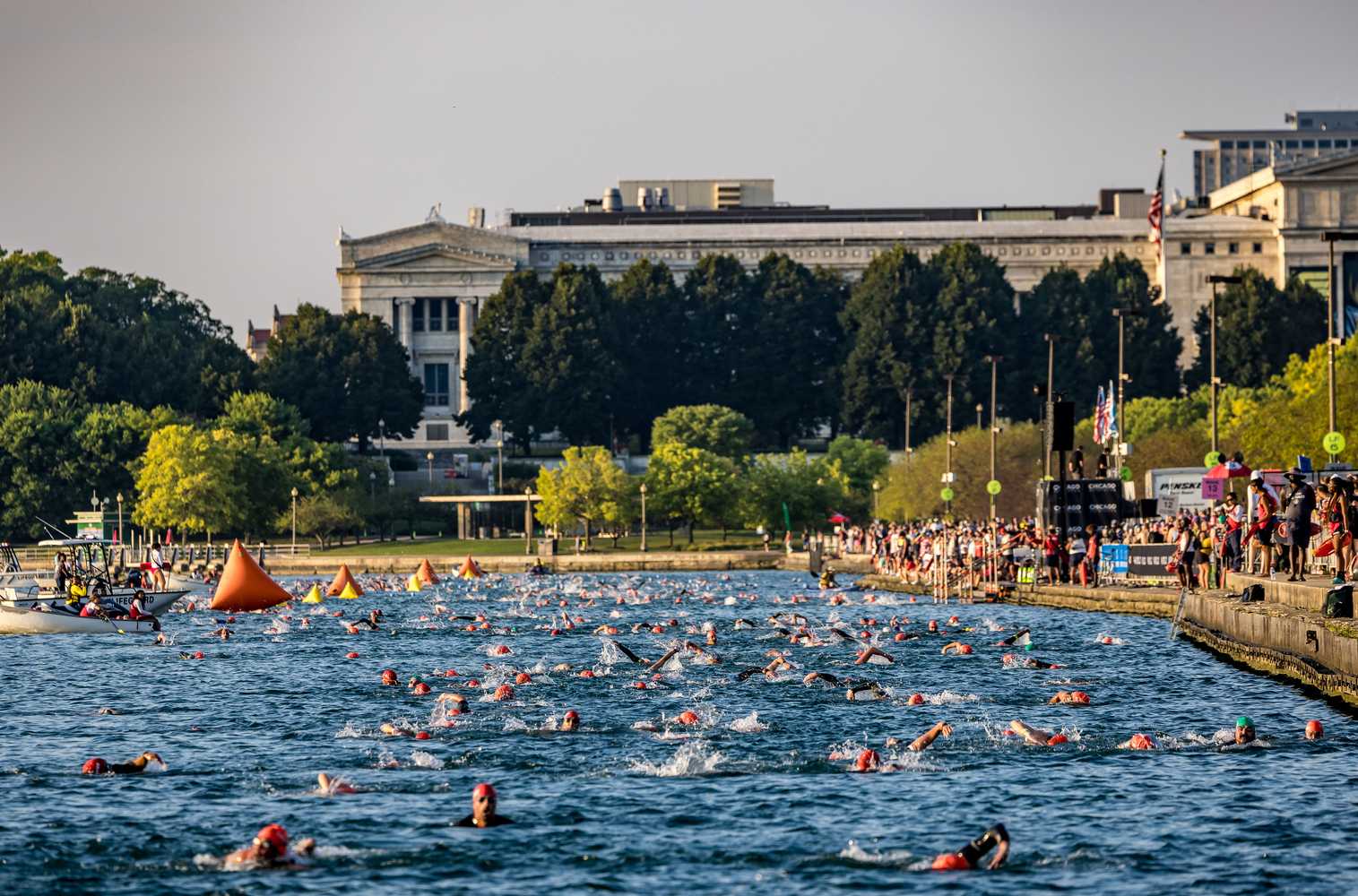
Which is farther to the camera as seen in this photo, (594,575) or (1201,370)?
(1201,370)

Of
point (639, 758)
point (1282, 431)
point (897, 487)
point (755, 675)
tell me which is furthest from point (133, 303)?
point (639, 758)

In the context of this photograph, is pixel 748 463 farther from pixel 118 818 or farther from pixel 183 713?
pixel 118 818

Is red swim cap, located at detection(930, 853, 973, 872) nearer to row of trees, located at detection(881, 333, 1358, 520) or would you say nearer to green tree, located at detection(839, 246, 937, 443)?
row of trees, located at detection(881, 333, 1358, 520)

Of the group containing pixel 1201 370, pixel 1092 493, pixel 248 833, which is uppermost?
pixel 1201 370

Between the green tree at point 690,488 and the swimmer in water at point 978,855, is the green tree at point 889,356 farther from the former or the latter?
the swimmer in water at point 978,855

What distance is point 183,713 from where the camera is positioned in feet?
152

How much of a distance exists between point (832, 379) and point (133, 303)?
5814 centimetres

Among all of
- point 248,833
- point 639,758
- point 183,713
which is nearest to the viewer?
point 248,833

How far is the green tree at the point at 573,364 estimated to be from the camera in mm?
164875

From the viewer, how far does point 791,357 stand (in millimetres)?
173500

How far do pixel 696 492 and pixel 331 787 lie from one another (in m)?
102

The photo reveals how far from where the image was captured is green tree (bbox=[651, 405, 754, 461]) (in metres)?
155

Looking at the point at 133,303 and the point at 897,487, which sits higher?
the point at 133,303

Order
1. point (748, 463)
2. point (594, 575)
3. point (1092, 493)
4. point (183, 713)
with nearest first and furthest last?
point (183, 713) → point (1092, 493) → point (594, 575) → point (748, 463)
